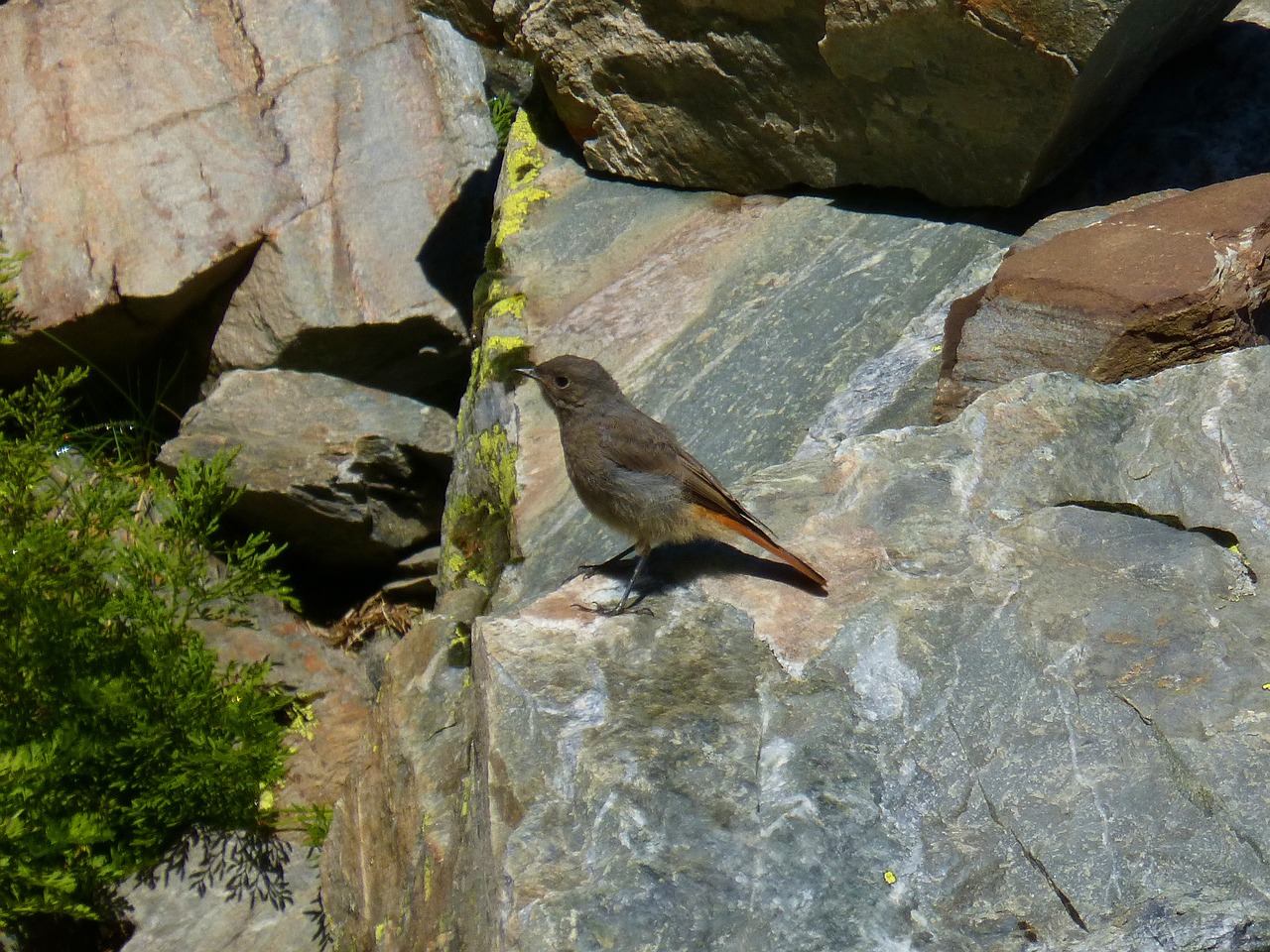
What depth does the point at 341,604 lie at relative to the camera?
7.85m

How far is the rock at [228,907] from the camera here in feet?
18.6

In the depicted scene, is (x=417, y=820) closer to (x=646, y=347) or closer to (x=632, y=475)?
(x=632, y=475)

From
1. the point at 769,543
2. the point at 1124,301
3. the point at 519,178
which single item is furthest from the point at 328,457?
the point at 1124,301

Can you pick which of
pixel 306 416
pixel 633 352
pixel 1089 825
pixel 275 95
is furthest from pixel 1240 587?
pixel 275 95

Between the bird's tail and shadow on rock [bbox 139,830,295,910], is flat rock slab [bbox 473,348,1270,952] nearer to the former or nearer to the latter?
the bird's tail

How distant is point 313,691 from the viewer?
6781 mm

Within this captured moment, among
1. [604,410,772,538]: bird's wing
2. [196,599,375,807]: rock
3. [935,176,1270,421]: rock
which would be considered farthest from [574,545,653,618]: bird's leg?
[196,599,375,807]: rock

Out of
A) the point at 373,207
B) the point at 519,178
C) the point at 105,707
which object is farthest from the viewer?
the point at 373,207

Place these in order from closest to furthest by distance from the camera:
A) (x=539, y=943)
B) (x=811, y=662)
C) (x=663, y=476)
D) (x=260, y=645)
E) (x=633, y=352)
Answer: (x=539, y=943) → (x=811, y=662) → (x=663, y=476) → (x=633, y=352) → (x=260, y=645)

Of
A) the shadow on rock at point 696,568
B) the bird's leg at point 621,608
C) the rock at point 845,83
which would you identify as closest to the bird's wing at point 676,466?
the shadow on rock at point 696,568

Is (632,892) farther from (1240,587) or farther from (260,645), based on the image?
(260,645)

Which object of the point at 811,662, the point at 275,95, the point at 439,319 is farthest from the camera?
the point at 275,95

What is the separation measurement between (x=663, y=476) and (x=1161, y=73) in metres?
3.70

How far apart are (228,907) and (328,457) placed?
8.65ft
